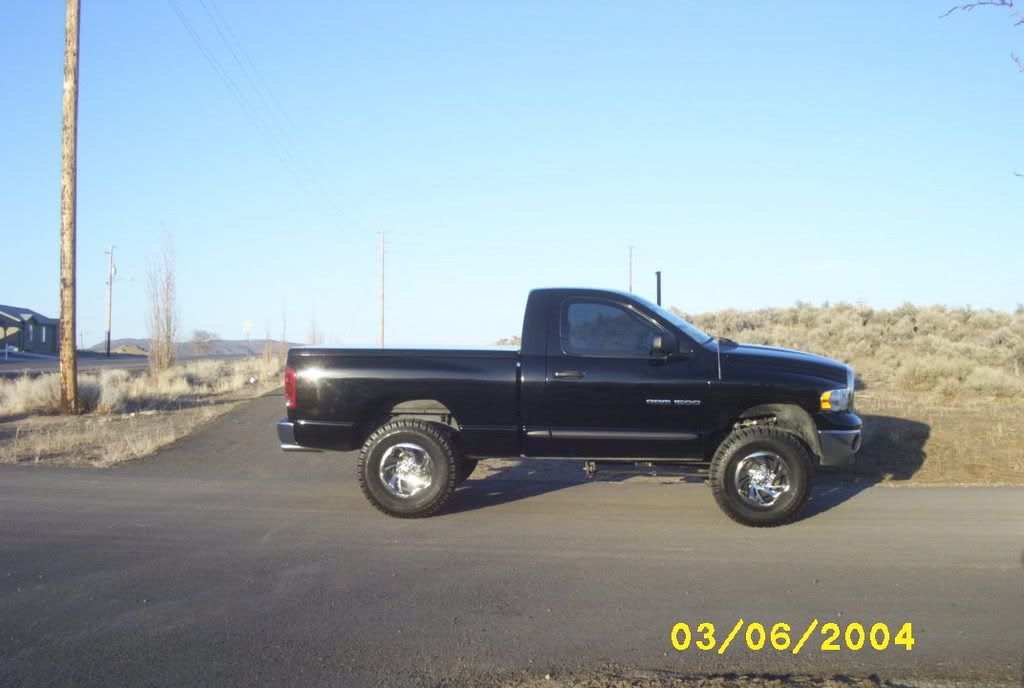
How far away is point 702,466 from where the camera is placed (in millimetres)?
8867

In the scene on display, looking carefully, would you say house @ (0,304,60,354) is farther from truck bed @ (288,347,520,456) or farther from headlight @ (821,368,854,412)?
headlight @ (821,368,854,412)

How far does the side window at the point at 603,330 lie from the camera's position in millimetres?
8781

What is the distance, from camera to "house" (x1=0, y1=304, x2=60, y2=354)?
236 ft

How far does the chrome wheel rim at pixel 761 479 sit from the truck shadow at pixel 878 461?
4.11ft

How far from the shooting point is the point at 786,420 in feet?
28.5

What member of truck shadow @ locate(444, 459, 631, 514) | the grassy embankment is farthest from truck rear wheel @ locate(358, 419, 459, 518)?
the grassy embankment

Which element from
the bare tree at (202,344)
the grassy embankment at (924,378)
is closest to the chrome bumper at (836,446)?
the grassy embankment at (924,378)

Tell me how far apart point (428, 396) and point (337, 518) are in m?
1.43

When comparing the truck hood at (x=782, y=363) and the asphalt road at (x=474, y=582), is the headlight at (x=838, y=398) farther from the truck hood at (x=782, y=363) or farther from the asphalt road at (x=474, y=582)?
the asphalt road at (x=474, y=582)

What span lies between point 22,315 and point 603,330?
76199mm

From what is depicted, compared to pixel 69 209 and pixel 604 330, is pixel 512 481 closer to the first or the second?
pixel 604 330

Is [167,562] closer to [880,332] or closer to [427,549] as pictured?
[427,549]

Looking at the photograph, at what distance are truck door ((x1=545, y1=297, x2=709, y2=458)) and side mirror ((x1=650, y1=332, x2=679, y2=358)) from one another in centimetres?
6

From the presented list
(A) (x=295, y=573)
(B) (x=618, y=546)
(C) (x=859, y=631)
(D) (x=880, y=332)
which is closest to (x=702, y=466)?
(B) (x=618, y=546)
